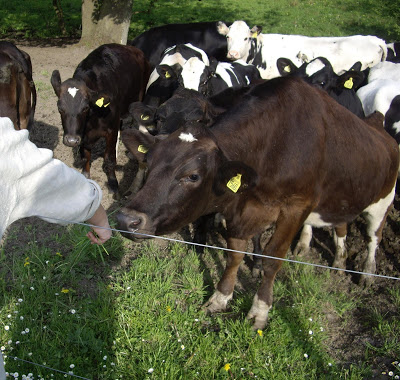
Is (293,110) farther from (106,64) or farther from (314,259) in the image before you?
(106,64)

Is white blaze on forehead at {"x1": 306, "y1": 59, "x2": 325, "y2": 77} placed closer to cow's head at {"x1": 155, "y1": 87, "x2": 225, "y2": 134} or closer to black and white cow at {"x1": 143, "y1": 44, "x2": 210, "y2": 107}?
black and white cow at {"x1": 143, "y1": 44, "x2": 210, "y2": 107}

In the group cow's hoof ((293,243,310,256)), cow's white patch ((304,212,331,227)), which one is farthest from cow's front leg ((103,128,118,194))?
cow's white patch ((304,212,331,227))

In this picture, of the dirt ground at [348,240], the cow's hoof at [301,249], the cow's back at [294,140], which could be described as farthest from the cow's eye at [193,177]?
the cow's hoof at [301,249]

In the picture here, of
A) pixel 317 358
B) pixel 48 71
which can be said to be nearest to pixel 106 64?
pixel 48 71

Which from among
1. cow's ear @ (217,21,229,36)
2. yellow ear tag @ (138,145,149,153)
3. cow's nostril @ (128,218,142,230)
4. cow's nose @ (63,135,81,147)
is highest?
yellow ear tag @ (138,145,149,153)

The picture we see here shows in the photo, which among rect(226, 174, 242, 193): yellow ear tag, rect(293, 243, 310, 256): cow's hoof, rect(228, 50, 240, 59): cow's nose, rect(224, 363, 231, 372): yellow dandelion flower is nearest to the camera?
rect(226, 174, 242, 193): yellow ear tag

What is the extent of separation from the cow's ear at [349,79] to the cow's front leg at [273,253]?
2.79m

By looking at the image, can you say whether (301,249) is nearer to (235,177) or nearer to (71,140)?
(235,177)

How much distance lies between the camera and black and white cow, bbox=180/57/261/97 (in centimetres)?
566

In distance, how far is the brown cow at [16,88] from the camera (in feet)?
18.1

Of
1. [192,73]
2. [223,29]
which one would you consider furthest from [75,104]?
[223,29]

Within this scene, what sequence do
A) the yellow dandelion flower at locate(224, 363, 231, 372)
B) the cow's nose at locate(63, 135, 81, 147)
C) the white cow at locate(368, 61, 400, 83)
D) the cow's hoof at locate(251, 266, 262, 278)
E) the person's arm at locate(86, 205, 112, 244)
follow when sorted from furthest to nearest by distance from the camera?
the white cow at locate(368, 61, 400, 83) < the cow's nose at locate(63, 135, 81, 147) < the cow's hoof at locate(251, 266, 262, 278) < the yellow dandelion flower at locate(224, 363, 231, 372) < the person's arm at locate(86, 205, 112, 244)

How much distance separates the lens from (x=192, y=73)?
5703mm

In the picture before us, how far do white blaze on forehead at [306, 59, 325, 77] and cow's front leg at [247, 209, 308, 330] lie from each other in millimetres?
3402
